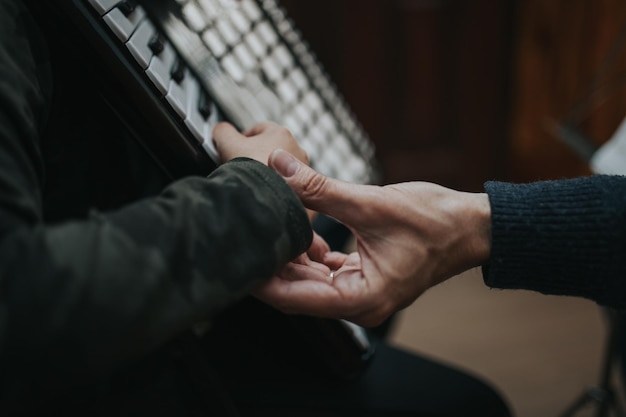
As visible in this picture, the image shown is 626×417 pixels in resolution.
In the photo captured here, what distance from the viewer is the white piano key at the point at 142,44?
505 mm

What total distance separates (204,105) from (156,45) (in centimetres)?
7

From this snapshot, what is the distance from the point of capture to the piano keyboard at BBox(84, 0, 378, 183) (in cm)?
53

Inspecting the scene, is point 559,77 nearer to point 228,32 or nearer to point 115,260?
point 228,32

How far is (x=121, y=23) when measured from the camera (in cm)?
50

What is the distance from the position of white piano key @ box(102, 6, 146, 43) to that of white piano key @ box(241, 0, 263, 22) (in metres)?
0.33

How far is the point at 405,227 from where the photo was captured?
0.56m

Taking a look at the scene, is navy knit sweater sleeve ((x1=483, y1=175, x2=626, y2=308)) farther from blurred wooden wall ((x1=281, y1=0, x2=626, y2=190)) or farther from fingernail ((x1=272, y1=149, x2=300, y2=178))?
blurred wooden wall ((x1=281, y1=0, x2=626, y2=190))

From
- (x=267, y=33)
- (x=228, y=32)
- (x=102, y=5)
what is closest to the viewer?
(x=102, y=5)

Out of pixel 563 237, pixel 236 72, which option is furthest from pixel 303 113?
pixel 563 237

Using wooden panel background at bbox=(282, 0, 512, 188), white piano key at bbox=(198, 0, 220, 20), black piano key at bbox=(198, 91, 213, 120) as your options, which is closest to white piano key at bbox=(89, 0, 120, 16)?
black piano key at bbox=(198, 91, 213, 120)

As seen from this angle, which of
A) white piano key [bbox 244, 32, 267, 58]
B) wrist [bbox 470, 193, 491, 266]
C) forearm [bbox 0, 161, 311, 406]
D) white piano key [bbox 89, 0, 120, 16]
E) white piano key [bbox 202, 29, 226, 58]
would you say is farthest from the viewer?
white piano key [bbox 244, 32, 267, 58]

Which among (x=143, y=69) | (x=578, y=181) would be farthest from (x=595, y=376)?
(x=143, y=69)

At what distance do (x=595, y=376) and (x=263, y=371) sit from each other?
41.8 inches

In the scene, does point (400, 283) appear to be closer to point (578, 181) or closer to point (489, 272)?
point (489, 272)
